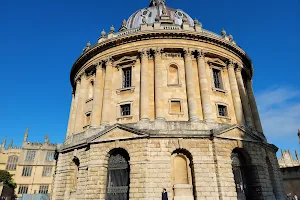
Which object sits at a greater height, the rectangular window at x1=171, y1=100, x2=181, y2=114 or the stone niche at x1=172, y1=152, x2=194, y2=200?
the rectangular window at x1=171, y1=100, x2=181, y2=114

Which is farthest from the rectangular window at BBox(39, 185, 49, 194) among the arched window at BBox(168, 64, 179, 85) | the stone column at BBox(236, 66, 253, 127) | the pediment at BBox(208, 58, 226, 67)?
the stone column at BBox(236, 66, 253, 127)

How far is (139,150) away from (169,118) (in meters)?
3.89

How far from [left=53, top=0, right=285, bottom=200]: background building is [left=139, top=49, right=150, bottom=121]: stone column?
9 cm

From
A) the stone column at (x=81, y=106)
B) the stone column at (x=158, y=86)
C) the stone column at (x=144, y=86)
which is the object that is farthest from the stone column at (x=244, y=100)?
the stone column at (x=81, y=106)

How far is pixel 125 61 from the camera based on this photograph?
22.5m

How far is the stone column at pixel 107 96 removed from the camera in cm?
2038

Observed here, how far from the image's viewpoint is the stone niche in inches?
639

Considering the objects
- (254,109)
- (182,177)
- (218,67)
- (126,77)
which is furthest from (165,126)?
(254,109)

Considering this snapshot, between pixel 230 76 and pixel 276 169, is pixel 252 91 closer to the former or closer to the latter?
pixel 230 76

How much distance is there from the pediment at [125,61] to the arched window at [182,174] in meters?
9.74

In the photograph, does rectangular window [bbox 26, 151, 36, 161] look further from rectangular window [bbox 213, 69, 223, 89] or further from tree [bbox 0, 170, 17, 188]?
rectangular window [bbox 213, 69, 223, 89]

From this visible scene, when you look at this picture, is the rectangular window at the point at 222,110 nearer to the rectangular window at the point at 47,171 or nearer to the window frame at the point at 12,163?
the rectangular window at the point at 47,171

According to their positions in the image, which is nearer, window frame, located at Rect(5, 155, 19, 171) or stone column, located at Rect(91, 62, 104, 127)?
stone column, located at Rect(91, 62, 104, 127)

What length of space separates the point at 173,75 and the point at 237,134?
7.63 m
